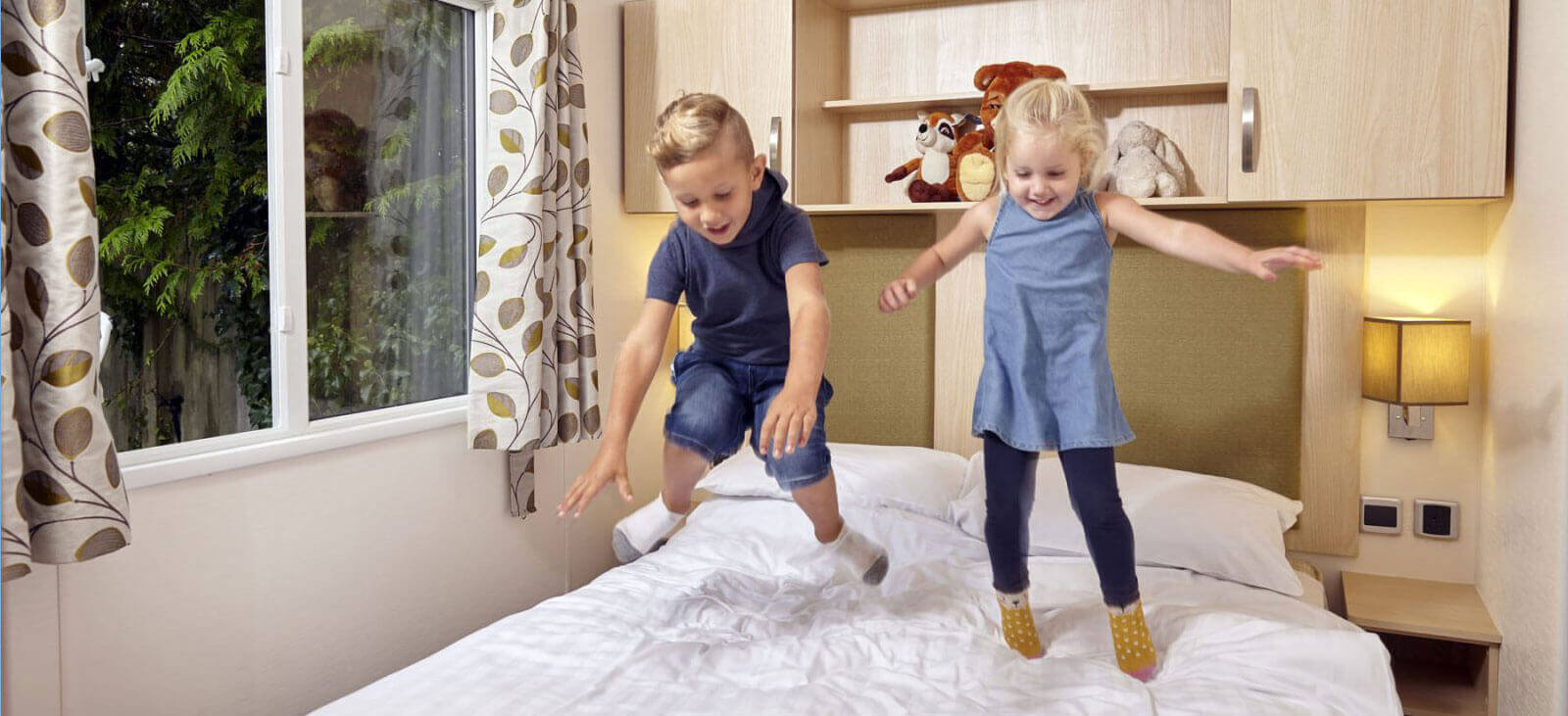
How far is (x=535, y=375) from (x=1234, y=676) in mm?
1604

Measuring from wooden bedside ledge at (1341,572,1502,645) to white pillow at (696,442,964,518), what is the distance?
3.12 ft

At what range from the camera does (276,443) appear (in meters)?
2.02

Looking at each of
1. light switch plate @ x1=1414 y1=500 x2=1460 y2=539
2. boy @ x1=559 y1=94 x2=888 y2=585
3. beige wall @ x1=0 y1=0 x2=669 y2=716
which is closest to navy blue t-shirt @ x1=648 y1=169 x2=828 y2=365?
boy @ x1=559 y1=94 x2=888 y2=585

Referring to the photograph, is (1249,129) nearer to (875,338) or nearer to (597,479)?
(875,338)

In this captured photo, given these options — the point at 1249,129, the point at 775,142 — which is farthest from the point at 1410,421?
the point at 775,142

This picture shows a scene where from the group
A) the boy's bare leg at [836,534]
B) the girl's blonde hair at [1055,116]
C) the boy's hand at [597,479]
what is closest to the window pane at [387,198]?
the boy's hand at [597,479]

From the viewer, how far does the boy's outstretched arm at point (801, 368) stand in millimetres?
1376

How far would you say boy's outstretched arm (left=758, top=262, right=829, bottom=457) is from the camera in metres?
1.38

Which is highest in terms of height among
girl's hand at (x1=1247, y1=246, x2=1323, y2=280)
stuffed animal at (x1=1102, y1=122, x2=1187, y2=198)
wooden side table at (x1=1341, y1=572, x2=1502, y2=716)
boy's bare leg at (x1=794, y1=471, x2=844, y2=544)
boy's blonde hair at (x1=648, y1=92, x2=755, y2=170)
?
stuffed animal at (x1=1102, y1=122, x2=1187, y2=198)

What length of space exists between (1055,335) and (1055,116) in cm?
36

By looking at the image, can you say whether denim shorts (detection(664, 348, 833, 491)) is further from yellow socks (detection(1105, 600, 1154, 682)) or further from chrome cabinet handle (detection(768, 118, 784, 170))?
chrome cabinet handle (detection(768, 118, 784, 170))

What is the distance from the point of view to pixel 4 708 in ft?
5.11

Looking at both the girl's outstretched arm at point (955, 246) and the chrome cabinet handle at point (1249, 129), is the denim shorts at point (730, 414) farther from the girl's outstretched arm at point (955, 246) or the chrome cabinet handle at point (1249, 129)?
the chrome cabinet handle at point (1249, 129)

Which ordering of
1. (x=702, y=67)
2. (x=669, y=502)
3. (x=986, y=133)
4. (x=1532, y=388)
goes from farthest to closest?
(x=702, y=67)
(x=986, y=133)
(x=1532, y=388)
(x=669, y=502)
